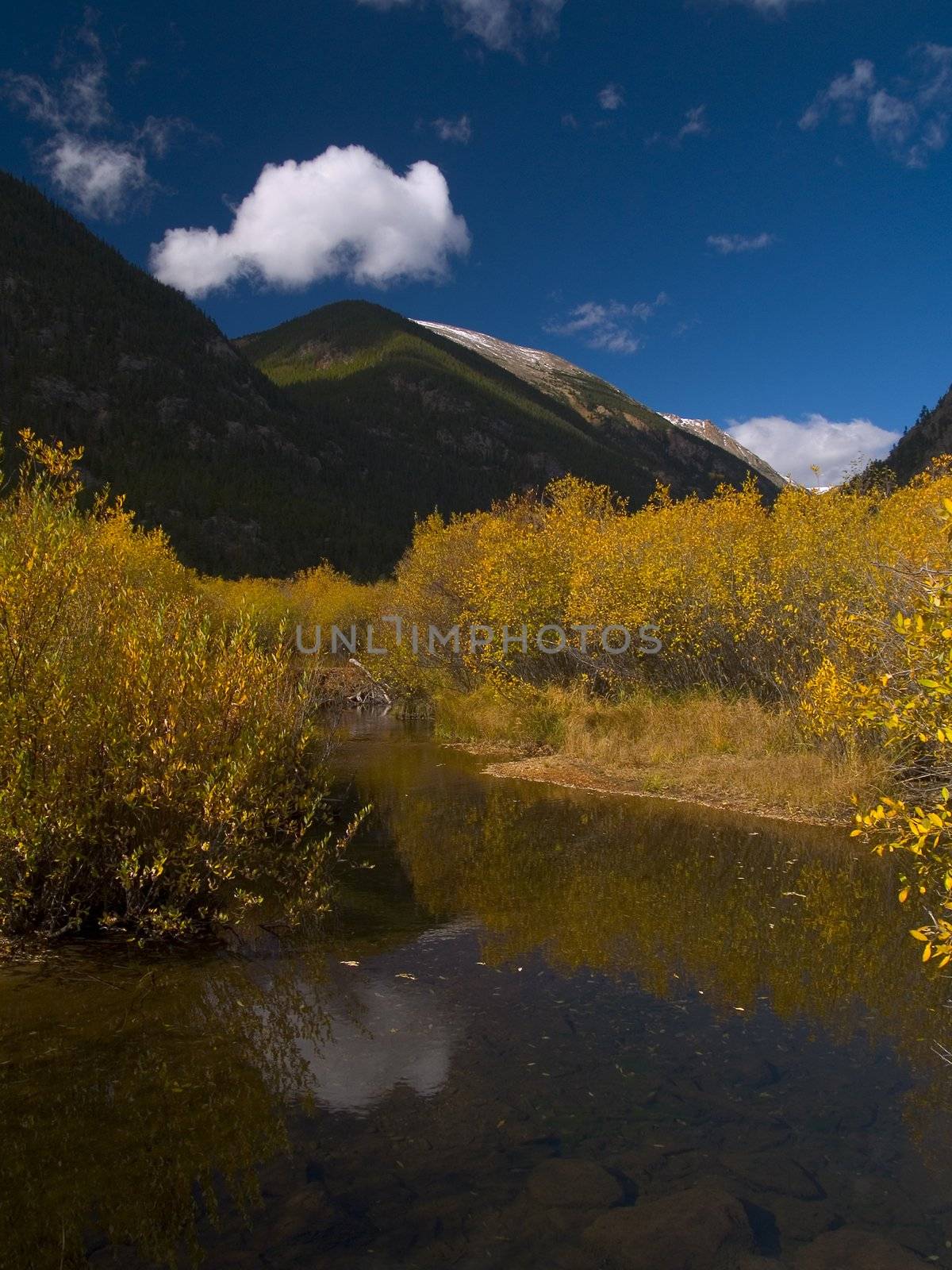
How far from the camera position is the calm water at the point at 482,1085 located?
4.77 m

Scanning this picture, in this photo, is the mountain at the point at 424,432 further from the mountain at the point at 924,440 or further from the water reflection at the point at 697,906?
the water reflection at the point at 697,906

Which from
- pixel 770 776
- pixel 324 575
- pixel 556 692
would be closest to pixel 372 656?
pixel 556 692

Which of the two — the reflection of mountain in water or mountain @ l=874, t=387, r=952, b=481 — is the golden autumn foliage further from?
mountain @ l=874, t=387, r=952, b=481

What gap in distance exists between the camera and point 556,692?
82.1 ft

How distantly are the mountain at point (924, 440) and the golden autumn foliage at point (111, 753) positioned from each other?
301 feet

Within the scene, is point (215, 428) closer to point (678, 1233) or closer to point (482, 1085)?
point (482, 1085)

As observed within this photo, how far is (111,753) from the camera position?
8000 mm

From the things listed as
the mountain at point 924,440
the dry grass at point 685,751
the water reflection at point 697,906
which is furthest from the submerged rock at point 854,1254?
the mountain at point 924,440

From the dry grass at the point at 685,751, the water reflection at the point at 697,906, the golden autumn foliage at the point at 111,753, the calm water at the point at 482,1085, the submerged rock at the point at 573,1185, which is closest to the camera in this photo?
the calm water at the point at 482,1085

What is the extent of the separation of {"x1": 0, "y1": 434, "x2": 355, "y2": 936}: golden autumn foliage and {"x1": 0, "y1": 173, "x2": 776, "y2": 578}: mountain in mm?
72593

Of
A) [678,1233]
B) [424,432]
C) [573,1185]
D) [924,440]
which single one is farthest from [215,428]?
[678,1233]

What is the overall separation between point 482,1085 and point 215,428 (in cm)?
11717

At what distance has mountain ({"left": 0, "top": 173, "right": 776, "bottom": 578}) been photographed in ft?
308

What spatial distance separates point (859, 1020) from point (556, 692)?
17719 mm
